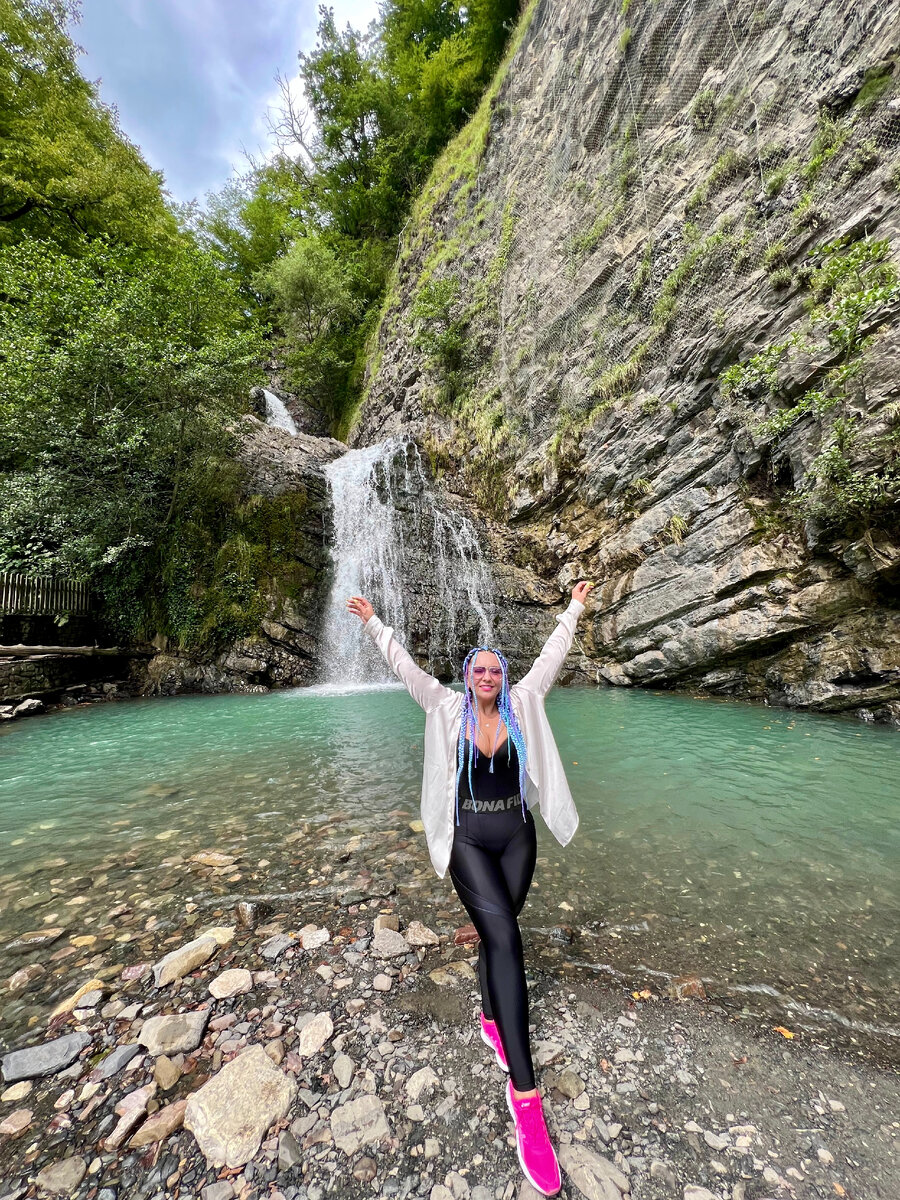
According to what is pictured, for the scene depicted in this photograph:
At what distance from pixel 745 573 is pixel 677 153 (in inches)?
408

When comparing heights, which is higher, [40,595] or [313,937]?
[40,595]

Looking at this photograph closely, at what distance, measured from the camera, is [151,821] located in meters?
4.66

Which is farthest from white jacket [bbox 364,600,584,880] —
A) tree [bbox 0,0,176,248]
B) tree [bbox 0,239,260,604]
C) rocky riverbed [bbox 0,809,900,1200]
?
tree [bbox 0,0,176,248]

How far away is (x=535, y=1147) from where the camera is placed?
1559 millimetres

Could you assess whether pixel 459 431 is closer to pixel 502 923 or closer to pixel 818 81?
pixel 818 81

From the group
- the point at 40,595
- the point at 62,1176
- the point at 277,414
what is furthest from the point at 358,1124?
the point at 277,414

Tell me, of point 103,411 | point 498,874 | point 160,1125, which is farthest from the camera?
point 103,411

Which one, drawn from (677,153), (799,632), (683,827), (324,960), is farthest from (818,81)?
(324,960)

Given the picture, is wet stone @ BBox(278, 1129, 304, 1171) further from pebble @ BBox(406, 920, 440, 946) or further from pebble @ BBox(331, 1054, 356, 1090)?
pebble @ BBox(406, 920, 440, 946)

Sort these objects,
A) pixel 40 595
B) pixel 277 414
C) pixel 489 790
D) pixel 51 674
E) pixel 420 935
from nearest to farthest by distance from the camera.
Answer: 1. pixel 489 790
2. pixel 420 935
3. pixel 51 674
4. pixel 40 595
5. pixel 277 414

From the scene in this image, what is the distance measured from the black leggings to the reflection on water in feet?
2.75

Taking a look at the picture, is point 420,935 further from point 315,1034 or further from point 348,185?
point 348,185

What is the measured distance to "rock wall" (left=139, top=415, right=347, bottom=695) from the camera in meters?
13.6

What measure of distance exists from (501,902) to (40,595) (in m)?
15.7
